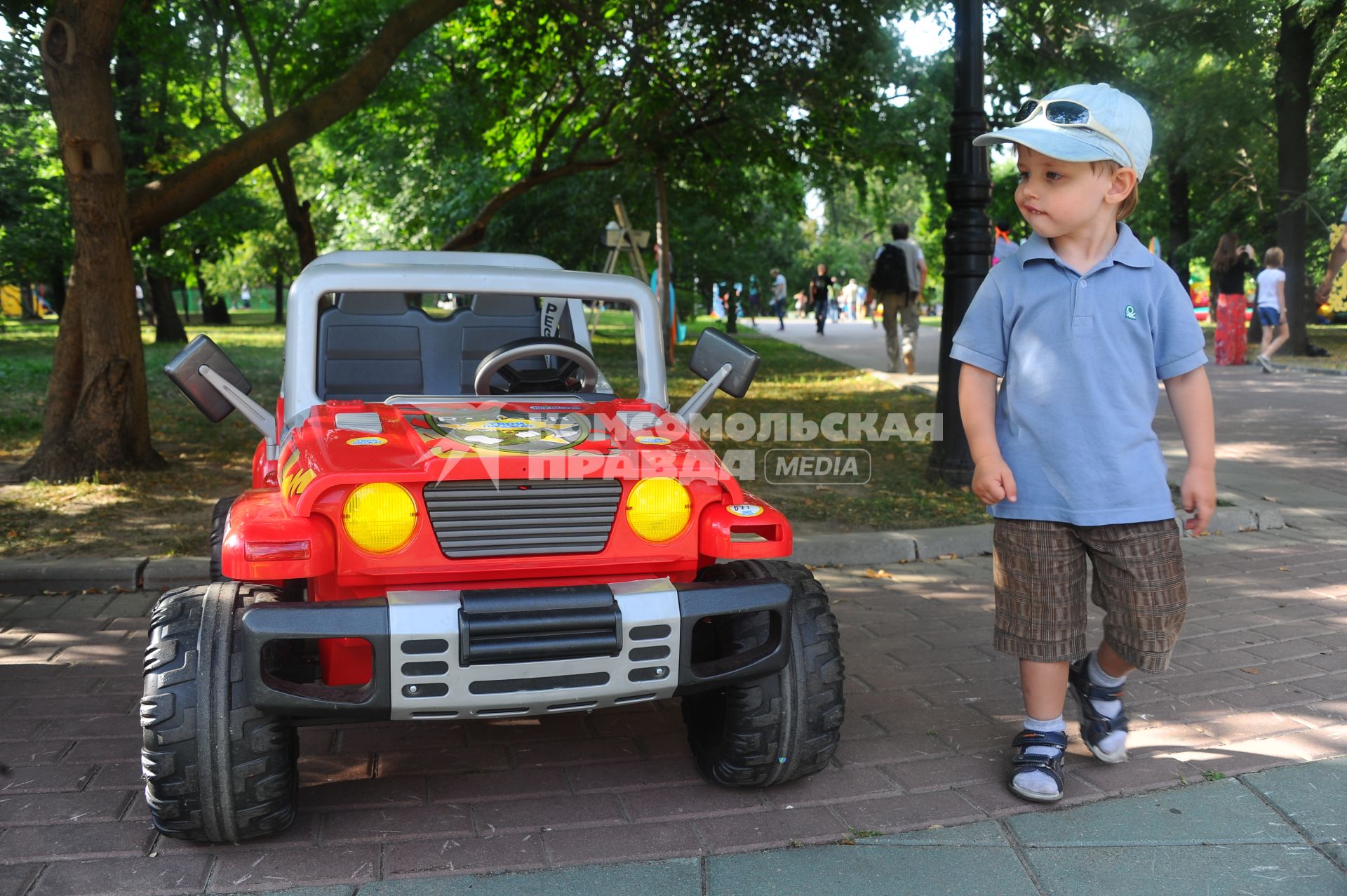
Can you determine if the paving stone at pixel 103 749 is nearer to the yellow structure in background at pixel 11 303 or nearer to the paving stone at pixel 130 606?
the paving stone at pixel 130 606

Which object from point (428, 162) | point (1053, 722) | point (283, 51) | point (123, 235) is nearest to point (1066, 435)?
point (1053, 722)

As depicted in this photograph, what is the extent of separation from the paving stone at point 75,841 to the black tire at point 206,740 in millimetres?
148

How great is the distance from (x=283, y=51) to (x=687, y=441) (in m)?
14.7

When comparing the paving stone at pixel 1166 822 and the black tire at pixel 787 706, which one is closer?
the paving stone at pixel 1166 822

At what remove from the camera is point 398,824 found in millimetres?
3203

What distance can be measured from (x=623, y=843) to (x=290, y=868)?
34.1 inches

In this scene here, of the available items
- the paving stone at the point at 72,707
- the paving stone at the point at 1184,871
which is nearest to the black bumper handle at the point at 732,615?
the paving stone at the point at 1184,871

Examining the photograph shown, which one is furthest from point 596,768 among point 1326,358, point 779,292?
point 779,292

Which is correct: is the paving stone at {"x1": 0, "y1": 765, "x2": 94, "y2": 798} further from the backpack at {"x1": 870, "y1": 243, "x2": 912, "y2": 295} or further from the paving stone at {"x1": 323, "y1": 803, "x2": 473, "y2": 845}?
the backpack at {"x1": 870, "y1": 243, "x2": 912, "y2": 295}

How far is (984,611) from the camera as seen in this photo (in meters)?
5.43

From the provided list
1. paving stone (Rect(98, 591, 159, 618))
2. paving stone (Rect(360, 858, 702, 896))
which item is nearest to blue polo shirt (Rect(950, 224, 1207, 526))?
paving stone (Rect(360, 858, 702, 896))

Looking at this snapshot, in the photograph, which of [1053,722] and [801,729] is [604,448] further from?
[1053,722]

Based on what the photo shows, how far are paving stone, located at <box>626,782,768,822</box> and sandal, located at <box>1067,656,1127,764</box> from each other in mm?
1081

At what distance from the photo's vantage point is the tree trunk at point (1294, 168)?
1931 cm
